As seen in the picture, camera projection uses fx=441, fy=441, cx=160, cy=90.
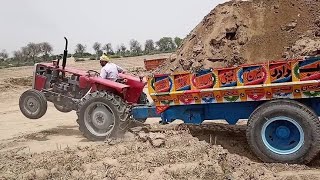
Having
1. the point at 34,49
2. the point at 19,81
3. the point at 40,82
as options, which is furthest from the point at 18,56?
the point at 40,82

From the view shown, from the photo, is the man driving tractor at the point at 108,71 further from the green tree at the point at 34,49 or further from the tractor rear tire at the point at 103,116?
the green tree at the point at 34,49

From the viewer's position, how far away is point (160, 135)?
6633 millimetres

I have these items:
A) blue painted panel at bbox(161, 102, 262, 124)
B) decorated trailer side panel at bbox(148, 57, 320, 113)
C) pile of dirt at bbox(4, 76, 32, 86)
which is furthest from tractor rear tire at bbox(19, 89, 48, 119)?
pile of dirt at bbox(4, 76, 32, 86)

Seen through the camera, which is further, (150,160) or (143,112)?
(143,112)

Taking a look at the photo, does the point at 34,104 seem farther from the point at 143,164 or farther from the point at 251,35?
the point at 251,35

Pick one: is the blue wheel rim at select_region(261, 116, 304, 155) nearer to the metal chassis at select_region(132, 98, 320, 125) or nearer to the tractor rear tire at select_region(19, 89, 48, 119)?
the metal chassis at select_region(132, 98, 320, 125)

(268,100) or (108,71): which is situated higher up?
(108,71)

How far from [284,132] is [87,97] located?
3460 millimetres

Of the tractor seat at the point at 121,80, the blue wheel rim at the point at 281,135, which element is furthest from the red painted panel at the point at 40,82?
the blue wheel rim at the point at 281,135

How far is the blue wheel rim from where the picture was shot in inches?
234

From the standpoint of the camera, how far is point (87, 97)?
7.74 meters

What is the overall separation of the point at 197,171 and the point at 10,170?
2483 mm

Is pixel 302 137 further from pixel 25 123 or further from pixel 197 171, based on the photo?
pixel 25 123

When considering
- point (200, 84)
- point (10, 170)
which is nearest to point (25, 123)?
point (10, 170)
